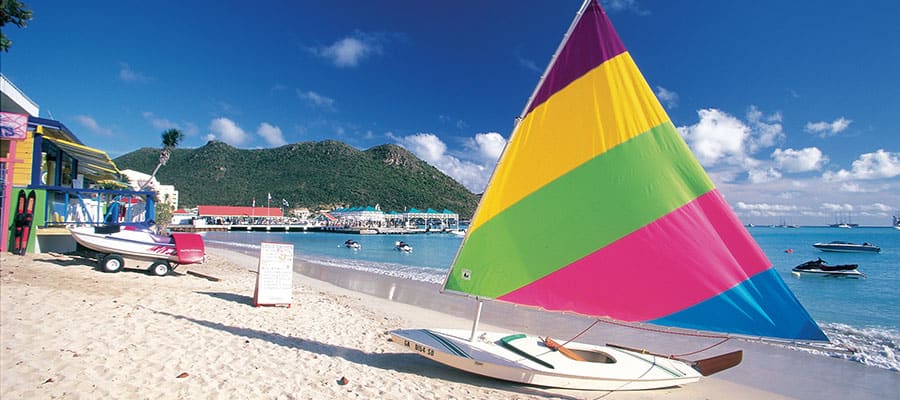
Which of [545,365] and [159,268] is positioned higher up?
[545,365]

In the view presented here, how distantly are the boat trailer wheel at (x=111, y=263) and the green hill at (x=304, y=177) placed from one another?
117563mm

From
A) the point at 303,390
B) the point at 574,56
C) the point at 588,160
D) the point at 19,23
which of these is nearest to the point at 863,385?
the point at 588,160

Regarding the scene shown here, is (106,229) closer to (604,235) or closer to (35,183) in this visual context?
(35,183)

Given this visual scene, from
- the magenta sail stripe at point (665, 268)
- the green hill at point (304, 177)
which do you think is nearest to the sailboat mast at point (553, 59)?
the magenta sail stripe at point (665, 268)

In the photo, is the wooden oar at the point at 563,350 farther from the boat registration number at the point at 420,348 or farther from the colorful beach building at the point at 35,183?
the colorful beach building at the point at 35,183

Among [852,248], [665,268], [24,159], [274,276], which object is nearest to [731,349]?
[665,268]

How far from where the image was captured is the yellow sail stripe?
180 inches

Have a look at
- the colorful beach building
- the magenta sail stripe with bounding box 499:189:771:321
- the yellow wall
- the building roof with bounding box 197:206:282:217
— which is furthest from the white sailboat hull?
the building roof with bounding box 197:206:282:217

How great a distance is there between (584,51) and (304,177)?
139641 mm

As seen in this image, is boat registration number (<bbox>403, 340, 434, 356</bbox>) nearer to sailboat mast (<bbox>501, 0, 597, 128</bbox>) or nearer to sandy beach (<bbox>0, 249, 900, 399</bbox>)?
sandy beach (<bbox>0, 249, 900, 399</bbox>)

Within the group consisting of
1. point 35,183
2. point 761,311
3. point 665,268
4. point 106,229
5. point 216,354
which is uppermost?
point 35,183

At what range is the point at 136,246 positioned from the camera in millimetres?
11930

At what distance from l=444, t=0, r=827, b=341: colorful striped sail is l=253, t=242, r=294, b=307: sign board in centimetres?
586

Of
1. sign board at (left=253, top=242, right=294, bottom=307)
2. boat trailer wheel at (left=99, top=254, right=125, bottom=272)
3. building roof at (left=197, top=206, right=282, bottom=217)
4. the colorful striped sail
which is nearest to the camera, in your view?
the colorful striped sail
